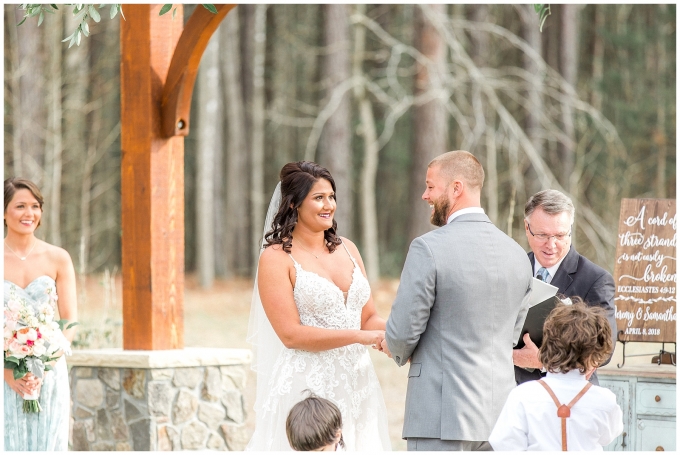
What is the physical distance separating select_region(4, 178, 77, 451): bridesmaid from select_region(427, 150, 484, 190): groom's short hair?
2.43 meters

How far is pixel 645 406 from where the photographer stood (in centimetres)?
465

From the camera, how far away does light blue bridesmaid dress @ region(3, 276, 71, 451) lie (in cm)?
449

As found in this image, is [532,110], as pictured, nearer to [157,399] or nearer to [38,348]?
[157,399]

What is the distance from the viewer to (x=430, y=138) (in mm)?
14031

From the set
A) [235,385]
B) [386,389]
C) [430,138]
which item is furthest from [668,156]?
[235,385]

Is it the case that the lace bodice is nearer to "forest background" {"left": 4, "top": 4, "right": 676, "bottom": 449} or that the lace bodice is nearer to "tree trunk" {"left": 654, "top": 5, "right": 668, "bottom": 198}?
"forest background" {"left": 4, "top": 4, "right": 676, "bottom": 449}

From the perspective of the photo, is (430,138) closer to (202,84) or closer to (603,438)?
(202,84)

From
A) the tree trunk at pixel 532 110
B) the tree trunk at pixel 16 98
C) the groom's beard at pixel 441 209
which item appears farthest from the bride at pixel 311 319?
the tree trunk at pixel 16 98

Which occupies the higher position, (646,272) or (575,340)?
(646,272)

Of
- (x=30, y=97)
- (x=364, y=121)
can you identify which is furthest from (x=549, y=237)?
(x=364, y=121)

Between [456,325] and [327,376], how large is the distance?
0.97 meters

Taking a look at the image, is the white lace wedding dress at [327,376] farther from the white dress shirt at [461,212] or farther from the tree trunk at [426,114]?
the tree trunk at [426,114]

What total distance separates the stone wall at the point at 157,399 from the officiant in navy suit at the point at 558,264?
8.55 feet

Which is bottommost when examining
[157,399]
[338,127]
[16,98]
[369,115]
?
[157,399]
